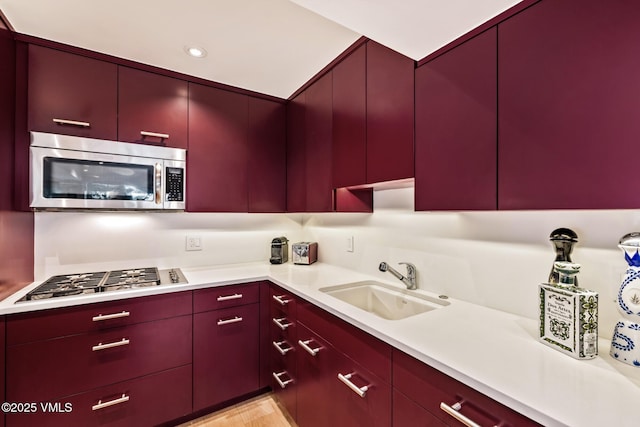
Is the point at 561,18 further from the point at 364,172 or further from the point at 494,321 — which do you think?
the point at 494,321

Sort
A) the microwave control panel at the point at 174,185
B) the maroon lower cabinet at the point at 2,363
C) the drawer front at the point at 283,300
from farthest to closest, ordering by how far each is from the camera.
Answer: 1. the microwave control panel at the point at 174,185
2. the drawer front at the point at 283,300
3. the maroon lower cabinet at the point at 2,363

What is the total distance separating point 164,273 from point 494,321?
A: 6.51 ft

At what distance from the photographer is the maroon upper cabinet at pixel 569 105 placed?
0.69 meters

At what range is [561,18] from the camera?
2.61ft

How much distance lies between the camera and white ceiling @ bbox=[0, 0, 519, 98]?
0.95 m

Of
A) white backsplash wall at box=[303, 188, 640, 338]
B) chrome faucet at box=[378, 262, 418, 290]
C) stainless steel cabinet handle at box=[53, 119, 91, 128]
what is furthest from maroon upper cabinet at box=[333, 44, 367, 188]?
stainless steel cabinet handle at box=[53, 119, 91, 128]

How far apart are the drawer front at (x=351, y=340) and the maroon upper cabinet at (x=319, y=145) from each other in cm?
67

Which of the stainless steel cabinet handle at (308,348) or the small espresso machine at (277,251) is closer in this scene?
the stainless steel cabinet handle at (308,348)

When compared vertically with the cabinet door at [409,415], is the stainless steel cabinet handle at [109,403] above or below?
below

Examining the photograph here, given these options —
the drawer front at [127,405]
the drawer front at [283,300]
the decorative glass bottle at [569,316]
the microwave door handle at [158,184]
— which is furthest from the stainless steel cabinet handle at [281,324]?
the decorative glass bottle at [569,316]

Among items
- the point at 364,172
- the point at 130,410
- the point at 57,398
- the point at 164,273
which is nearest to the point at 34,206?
the point at 164,273

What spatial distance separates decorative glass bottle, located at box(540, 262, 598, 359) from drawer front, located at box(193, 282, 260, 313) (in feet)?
5.09

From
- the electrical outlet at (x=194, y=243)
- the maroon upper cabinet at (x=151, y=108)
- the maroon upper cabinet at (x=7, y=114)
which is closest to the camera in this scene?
the maroon upper cabinet at (x=7, y=114)

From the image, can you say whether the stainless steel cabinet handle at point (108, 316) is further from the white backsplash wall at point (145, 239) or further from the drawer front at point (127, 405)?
the white backsplash wall at point (145, 239)
